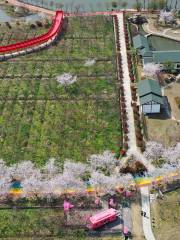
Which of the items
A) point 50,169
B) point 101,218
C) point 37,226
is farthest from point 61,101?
point 101,218

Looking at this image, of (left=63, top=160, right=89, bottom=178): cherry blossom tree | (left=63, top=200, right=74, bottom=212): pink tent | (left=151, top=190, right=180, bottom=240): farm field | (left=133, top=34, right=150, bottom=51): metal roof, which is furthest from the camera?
(left=133, top=34, right=150, bottom=51): metal roof

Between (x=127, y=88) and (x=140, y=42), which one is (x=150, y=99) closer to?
(x=127, y=88)

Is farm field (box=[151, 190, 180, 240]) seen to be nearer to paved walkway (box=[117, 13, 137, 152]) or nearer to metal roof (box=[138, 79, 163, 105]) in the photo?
paved walkway (box=[117, 13, 137, 152])

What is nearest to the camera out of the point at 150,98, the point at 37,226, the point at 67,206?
the point at 37,226

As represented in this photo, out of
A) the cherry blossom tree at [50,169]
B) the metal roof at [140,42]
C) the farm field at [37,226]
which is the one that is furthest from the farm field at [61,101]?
the farm field at [37,226]

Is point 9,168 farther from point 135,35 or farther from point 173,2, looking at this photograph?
point 173,2

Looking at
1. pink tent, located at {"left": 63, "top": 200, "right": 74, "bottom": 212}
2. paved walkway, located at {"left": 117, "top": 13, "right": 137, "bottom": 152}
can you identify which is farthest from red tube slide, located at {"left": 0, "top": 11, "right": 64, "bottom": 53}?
pink tent, located at {"left": 63, "top": 200, "right": 74, "bottom": 212}

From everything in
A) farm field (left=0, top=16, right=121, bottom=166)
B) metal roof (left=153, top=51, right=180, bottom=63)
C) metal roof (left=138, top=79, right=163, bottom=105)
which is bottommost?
farm field (left=0, top=16, right=121, bottom=166)
